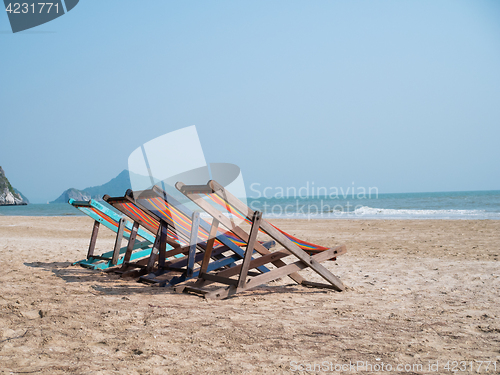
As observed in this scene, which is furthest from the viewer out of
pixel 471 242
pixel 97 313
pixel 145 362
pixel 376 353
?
pixel 471 242

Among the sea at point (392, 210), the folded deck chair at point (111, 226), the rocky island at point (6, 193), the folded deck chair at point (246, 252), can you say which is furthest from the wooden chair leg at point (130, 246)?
the rocky island at point (6, 193)

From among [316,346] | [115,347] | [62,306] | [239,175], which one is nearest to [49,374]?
[115,347]

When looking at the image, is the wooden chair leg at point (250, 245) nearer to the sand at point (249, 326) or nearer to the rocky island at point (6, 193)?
the sand at point (249, 326)

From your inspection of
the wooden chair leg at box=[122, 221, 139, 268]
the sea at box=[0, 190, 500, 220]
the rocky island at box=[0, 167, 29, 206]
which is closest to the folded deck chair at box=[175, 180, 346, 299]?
the wooden chair leg at box=[122, 221, 139, 268]

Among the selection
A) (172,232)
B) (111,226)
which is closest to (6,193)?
(111,226)

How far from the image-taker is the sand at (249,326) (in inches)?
83.7

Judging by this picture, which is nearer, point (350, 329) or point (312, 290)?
point (350, 329)

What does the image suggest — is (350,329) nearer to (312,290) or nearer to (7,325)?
Result: (312,290)

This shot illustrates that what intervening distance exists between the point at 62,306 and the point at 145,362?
143 cm

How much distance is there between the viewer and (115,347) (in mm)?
2320

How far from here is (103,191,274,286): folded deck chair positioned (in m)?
4.01

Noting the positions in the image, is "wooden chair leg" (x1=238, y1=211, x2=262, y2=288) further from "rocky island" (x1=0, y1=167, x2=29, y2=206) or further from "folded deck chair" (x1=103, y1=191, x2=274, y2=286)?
"rocky island" (x1=0, y1=167, x2=29, y2=206)

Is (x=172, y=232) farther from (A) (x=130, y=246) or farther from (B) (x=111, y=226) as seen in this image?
(B) (x=111, y=226)

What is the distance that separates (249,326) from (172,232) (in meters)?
2.40
